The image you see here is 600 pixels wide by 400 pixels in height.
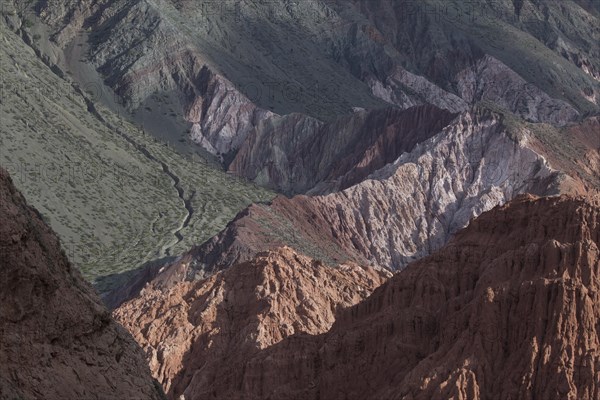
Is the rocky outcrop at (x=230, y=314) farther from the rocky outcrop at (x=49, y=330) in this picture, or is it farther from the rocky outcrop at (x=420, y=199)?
the rocky outcrop at (x=49, y=330)

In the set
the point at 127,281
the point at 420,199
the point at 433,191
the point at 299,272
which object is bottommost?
the point at 299,272

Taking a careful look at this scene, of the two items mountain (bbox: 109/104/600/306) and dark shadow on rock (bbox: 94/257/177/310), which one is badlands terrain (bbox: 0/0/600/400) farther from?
dark shadow on rock (bbox: 94/257/177/310)

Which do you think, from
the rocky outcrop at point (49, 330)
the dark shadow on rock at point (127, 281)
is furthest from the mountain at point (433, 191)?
the rocky outcrop at point (49, 330)

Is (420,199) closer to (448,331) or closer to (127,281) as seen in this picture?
(127,281)

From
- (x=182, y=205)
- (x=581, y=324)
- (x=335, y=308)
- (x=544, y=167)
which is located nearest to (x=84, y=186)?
(x=182, y=205)

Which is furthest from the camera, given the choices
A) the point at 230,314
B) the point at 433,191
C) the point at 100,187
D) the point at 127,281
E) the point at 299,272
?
the point at 433,191

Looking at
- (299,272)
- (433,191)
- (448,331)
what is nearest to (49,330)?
(448,331)

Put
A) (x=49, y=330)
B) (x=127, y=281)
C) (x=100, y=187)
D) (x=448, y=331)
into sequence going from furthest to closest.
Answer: (x=100, y=187) → (x=127, y=281) → (x=448, y=331) → (x=49, y=330)

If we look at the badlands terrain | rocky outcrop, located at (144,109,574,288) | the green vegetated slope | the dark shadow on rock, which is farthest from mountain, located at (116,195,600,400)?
rocky outcrop, located at (144,109,574,288)
